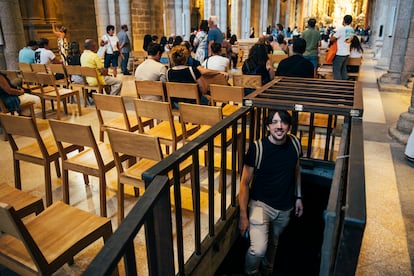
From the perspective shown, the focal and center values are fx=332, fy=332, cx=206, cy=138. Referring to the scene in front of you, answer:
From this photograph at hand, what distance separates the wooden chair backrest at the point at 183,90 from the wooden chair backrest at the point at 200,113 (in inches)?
38.5

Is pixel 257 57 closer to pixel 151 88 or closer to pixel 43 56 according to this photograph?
pixel 151 88

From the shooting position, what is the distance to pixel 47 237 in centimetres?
198

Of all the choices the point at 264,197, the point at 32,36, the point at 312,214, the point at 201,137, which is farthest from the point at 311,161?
the point at 32,36

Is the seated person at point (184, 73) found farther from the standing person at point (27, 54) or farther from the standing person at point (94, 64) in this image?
the standing person at point (27, 54)

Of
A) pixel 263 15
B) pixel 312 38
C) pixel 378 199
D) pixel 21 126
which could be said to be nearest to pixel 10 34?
pixel 21 126

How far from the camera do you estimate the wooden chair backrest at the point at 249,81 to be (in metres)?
4.46

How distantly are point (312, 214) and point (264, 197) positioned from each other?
4.23 ft

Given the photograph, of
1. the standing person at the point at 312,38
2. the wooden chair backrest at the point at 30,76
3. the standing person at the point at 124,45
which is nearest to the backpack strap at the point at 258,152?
the wooden chair backrest at the point at 30,76

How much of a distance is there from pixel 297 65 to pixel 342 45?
3137 mm

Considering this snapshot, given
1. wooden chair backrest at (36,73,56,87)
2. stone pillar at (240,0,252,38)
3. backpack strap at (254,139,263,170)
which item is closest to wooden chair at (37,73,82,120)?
wooden chair backrest at (36,73,56,87)

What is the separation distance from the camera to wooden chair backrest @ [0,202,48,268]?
Result: 1485mm

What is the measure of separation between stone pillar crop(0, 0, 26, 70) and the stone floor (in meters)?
2.83

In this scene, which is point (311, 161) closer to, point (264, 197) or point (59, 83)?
point (264, 197)

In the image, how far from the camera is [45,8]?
480 inches
